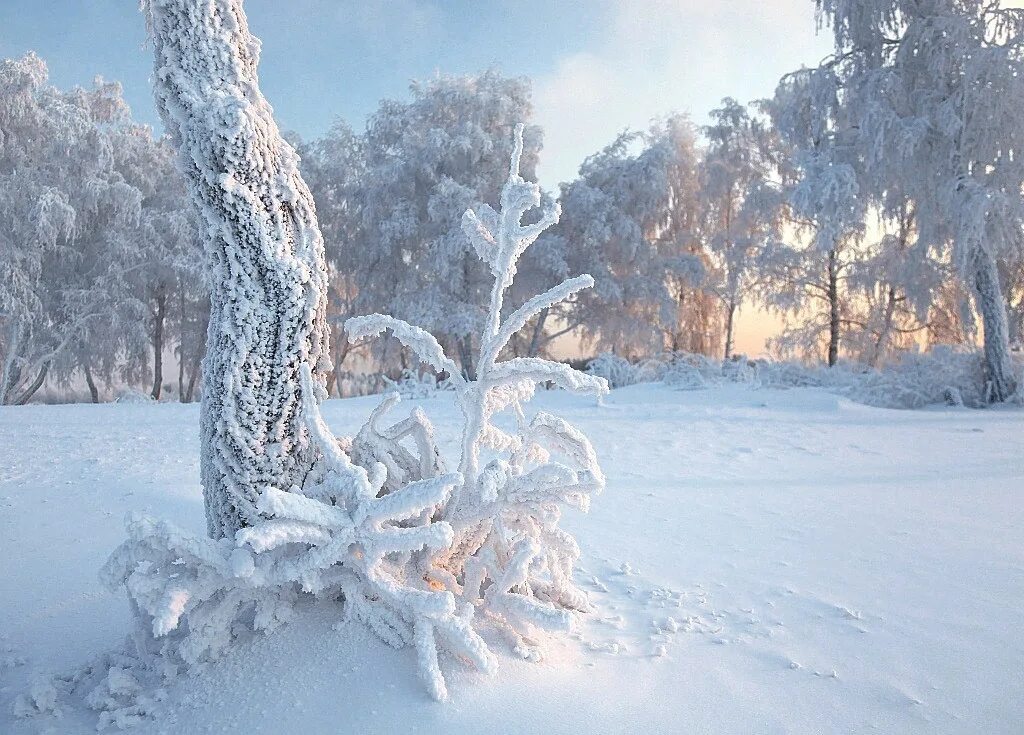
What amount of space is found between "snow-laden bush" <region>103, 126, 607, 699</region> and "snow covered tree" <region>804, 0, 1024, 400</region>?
8887 mm

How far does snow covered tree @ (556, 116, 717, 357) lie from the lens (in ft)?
51.2

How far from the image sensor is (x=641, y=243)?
53.0 ft

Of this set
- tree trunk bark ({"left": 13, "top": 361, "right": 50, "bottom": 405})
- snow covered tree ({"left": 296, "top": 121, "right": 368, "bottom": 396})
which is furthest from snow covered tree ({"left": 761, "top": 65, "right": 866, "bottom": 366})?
tree trunk bark ({"left": 13, "top": 361, "right": 50, "bottom": 405})

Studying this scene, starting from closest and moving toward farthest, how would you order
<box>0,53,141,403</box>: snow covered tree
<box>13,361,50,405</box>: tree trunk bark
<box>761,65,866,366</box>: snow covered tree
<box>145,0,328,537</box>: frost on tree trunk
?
1. <box>145,0,328,537</box>: frost on tree trunk
2. <box>761,65,866,366</box>: snow covered tree
3. <box>0,53,141,403</box>: snow covered tree
4. <box>13,361,50,405</box>: tree trunk bark

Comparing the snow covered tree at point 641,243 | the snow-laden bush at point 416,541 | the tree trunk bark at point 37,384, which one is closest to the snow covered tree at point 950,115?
the snow covered tree at point 641,243

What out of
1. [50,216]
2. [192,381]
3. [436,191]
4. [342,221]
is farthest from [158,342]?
[436,191]

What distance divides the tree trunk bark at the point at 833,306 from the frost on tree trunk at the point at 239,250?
14.7 metres

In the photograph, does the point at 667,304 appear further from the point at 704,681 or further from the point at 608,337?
the point at 704,681

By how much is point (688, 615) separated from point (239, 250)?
2.04 metres

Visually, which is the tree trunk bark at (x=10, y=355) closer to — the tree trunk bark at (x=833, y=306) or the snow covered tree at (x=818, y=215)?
the snow covered tree at (x=818, y=215)

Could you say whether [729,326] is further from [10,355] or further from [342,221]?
[10,355]

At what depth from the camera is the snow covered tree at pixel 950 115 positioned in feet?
27.8

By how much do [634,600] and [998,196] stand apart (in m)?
9.17

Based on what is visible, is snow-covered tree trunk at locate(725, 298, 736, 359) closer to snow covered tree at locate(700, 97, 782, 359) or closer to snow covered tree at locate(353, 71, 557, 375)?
snow covered tree at locate(700, 97, 782, 359)
